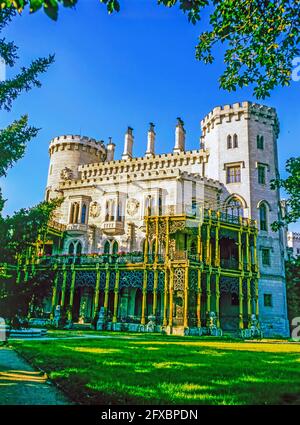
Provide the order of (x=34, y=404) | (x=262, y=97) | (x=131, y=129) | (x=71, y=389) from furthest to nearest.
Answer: (x=131, y=129) → (x=262, y=97) → (x=71, y=389) → (x=34, y=404)

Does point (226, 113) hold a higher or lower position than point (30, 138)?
higher

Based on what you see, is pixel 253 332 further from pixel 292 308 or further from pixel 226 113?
pixel 226 113

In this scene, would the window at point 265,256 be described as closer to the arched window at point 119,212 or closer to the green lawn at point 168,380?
the arched window at point 119,212

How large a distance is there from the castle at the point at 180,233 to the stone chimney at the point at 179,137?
106 millimetres

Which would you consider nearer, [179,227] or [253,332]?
[253,332]

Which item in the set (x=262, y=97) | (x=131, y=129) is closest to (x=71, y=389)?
(x=262, y=97)

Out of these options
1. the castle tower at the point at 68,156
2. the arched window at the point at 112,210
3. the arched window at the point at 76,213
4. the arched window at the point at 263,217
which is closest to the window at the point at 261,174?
the arched window at the point at 263,217

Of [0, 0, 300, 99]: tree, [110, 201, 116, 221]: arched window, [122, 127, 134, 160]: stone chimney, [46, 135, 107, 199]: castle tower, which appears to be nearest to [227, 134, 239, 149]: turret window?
[122, 127, 134, 160]: stone chimney

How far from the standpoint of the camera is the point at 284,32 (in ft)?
28.5

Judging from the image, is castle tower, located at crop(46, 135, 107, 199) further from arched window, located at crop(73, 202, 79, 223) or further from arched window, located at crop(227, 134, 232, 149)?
arched window, located at crop(227, 134, 232, 149)

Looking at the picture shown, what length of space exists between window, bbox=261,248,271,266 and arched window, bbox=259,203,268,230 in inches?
74.3

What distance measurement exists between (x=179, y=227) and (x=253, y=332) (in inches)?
344

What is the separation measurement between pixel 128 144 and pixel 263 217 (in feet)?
50.3

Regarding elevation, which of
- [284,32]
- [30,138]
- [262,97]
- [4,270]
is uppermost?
[284,32]
